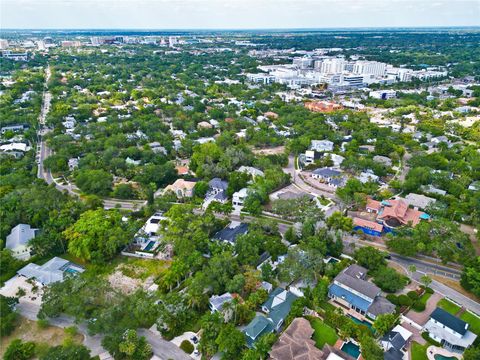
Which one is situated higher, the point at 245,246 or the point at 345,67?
the point at 345,67

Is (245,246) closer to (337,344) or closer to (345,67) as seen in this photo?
(337,344)

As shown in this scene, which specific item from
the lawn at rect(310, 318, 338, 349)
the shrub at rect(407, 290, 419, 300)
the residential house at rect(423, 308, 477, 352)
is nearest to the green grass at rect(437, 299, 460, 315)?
the shrub at rect(407, 290, 419, 300)

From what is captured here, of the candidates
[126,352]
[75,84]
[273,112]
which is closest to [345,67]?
[273,112]

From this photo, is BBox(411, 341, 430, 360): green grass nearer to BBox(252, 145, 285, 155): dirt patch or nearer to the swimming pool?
the swimming pool

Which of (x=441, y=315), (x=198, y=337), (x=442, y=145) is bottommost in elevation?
(x=198, y=337)

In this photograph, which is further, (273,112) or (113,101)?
(113,101)

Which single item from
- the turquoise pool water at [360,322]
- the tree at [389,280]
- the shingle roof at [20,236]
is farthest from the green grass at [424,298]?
the shingle roof at [20,236]

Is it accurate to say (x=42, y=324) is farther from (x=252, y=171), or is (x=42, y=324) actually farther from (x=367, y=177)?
(x=367, y=177)
